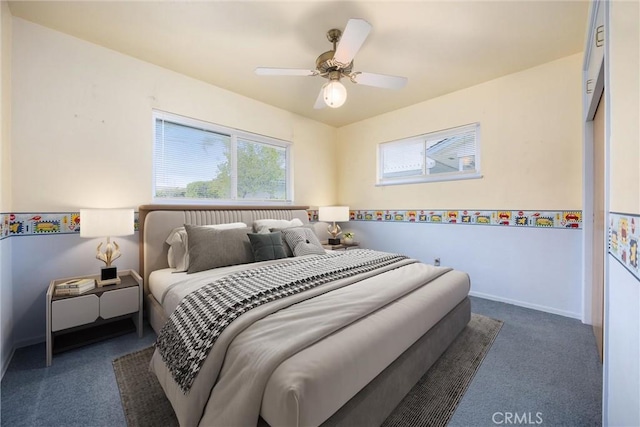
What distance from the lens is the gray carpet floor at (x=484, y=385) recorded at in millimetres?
1369

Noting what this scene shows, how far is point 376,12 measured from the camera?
1955 mm

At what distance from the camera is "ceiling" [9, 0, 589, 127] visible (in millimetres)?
1926

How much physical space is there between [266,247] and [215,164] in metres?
1.44

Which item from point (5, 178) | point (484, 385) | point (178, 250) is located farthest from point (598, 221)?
point (5, 178)

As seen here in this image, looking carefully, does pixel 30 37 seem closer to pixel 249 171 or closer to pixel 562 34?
pixel 249 171

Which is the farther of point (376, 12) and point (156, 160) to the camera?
point (156, 160)

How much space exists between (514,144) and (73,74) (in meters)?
4.36

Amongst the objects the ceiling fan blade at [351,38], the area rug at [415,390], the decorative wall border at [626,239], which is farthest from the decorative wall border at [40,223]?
the decorative wall border at [626,239]

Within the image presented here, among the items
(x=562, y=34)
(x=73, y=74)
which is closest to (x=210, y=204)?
(x=73, y=74)

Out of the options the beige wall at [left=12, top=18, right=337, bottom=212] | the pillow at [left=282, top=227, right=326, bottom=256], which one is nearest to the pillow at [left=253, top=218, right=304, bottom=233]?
the pillow at [left=282, top=227, right=326, bottom=256]

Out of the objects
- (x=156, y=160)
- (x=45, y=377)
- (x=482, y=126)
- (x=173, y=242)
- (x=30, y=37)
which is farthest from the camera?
(x=482, y=126)

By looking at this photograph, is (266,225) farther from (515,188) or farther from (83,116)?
(515,188)

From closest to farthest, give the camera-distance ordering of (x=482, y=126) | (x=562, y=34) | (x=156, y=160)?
(x=562, y=34)
(x=156, y=160)
(x=482, y=126)

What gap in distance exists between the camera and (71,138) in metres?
2.27
